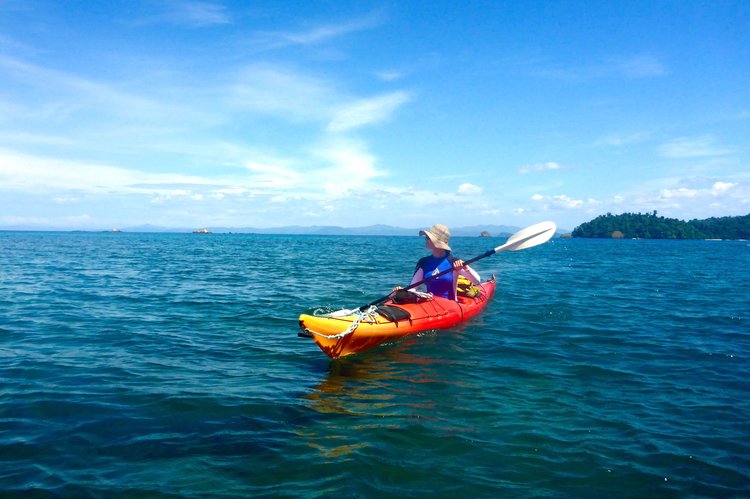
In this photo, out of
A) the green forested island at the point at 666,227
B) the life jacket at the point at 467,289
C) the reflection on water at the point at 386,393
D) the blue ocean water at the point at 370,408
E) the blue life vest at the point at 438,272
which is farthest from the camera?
the green forested island at the point at 666,227

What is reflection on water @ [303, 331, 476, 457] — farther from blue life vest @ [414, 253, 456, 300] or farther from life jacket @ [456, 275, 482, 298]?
life jacket @ [456, 275, 482, 298]

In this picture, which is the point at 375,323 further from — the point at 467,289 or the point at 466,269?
the point at 467,289

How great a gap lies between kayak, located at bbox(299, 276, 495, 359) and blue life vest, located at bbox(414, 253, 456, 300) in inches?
9.4

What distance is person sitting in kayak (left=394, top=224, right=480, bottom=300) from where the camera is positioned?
10070 mm

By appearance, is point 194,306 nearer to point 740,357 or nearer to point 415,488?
Answer: point 415,488

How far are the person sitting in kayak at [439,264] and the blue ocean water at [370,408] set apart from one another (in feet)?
3.80

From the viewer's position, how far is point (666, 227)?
144m

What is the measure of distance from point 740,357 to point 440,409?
6.50m

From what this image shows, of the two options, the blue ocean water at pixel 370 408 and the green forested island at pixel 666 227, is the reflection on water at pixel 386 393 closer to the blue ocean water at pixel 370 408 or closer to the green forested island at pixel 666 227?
the blue ocean water at pixel 370 408

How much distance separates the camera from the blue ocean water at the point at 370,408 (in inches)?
168

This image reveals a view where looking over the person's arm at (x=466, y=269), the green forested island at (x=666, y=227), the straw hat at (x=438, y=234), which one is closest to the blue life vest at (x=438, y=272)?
the person's arm at (x=466, y=269)

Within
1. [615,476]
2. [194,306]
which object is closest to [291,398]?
[615,476]

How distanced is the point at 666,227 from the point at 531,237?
160 meters

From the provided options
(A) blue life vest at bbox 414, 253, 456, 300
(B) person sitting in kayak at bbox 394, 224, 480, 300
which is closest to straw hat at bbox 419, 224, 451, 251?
(B) person sitting in kayak at bbox 394, 224, 480, 300
